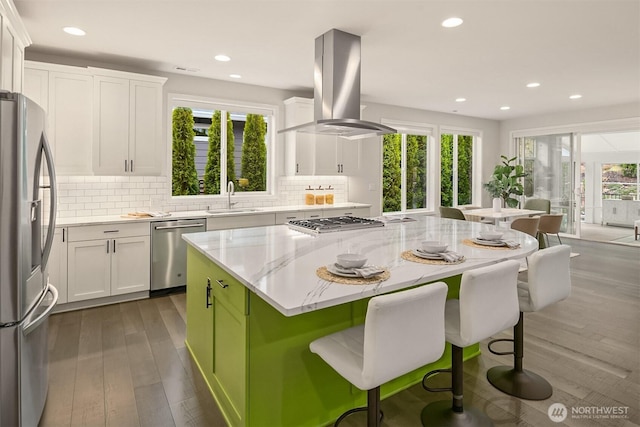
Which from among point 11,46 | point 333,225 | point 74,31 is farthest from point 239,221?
point 11,46

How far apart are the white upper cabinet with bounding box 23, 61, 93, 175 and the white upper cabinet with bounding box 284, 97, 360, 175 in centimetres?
251

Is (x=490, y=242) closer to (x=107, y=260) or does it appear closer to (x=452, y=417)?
(x=452, y=417)

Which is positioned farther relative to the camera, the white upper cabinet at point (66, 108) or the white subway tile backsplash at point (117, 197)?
the white subway tile backsplash at point (117, 197)

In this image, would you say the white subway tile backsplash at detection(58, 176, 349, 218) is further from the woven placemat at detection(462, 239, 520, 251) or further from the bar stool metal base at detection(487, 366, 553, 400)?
the bar stool metal base at detection(487, 366, 553, 400)

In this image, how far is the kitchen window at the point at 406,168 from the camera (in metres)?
7.24

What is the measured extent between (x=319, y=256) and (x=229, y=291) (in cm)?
53

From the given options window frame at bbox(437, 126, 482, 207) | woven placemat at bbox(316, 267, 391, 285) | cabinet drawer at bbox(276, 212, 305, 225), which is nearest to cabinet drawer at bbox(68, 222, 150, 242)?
cabinet drawer at bbox(276, 212, 305, 225)

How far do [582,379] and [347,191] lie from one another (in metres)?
4.44

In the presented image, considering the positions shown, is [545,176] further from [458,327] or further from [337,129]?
[458,327]

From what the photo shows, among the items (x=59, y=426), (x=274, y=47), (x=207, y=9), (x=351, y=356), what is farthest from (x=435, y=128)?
(x=59, y=426)

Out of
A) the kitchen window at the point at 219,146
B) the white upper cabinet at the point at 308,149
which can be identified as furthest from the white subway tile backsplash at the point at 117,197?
the white upper cabinet at the point at 308,149

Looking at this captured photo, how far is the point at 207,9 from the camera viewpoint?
308 cm

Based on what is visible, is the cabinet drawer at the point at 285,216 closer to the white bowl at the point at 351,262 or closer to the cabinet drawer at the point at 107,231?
the cabinet drawer at the point at 107,231

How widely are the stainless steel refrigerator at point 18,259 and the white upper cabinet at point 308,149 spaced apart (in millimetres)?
3751
